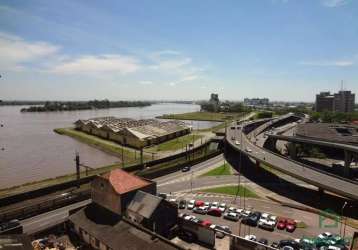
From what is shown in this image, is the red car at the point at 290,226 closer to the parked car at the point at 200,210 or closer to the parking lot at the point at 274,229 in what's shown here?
the parking lot at the point at 274,229

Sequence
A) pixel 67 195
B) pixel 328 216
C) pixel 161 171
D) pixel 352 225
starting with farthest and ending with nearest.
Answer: pixel 161 171 < pixel 67 195 < pixel 328 216 < pixel 352 225

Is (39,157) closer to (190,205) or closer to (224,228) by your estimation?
(190,205)

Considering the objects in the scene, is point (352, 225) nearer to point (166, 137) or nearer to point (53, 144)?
point (166, 137)

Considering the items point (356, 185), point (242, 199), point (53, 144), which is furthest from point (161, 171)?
point (53, 144)

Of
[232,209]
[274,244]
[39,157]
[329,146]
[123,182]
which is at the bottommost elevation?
[274,244]

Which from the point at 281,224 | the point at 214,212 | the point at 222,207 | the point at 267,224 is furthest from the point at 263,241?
the point at 222,207

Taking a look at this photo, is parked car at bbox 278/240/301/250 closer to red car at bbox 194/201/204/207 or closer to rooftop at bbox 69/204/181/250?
rooftop at bbox 69/204/181/250

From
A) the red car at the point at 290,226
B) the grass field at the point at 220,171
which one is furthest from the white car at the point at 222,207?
the grass field at the point at 220,171
